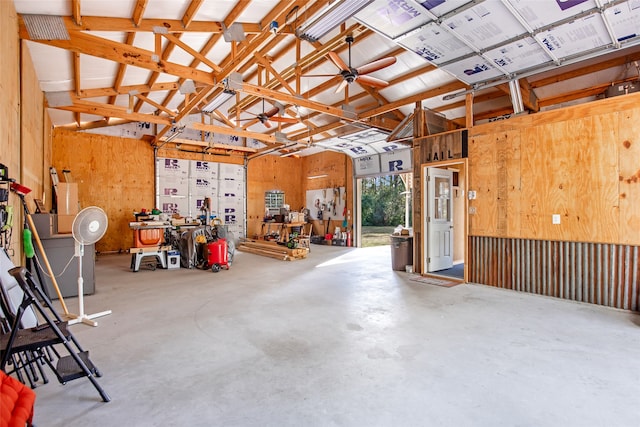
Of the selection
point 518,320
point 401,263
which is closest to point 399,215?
point 401,263

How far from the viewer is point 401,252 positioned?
6898 mm

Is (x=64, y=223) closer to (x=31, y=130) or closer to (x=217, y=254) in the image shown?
(x=31, y=130)

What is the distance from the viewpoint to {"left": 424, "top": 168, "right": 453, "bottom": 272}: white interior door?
252 inches

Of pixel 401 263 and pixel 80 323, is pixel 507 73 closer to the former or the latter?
pixel 401 263

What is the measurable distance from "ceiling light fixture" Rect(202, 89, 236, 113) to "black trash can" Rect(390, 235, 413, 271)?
4.56 meters

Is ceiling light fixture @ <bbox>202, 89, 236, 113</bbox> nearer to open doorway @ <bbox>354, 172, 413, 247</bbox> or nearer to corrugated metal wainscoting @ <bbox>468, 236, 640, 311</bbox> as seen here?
corrugated metal wainscoting @ <bbox>468, 236, 640, 311</bbox>

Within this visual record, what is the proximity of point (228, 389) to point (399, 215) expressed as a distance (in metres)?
17.5

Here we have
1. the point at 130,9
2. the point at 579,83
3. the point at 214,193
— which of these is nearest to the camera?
the point at 130,9

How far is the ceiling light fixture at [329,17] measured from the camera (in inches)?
143


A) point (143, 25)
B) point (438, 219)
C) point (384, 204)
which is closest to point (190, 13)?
point (143, 25)

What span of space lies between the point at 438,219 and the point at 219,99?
5383 mm

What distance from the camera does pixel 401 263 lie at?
6.92 m

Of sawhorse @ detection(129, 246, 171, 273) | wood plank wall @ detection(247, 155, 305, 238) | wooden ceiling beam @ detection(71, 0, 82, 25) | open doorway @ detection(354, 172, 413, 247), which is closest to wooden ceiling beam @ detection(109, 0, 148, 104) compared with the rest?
wooden ceiling beam @ detection(71, 0, 82, 25)

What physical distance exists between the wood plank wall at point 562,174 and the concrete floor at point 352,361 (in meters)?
1.10
